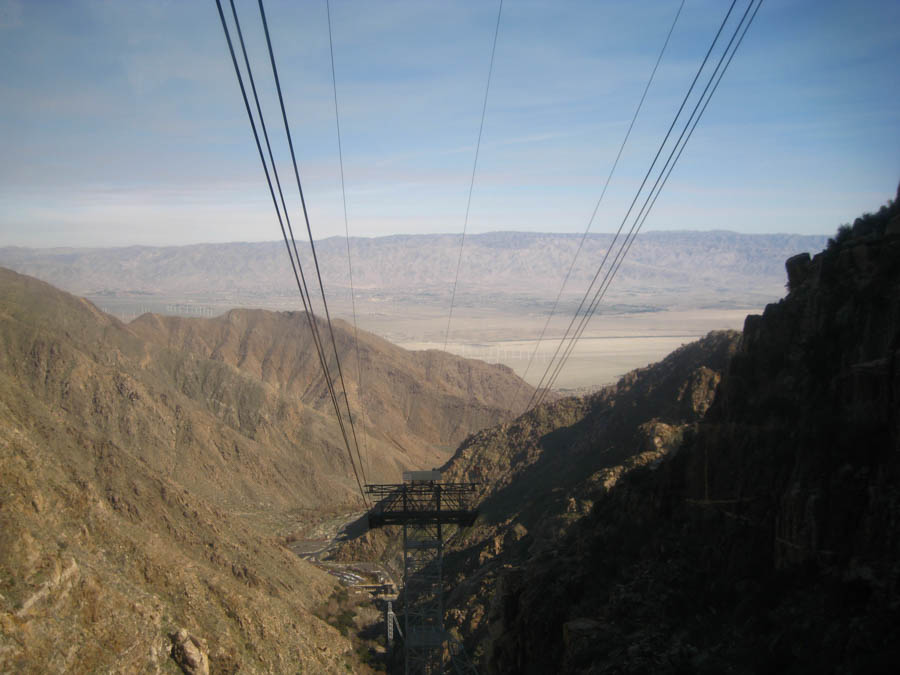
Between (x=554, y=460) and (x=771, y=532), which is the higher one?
(x=771, y=532)

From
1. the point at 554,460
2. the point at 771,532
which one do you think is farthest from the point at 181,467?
the point at 771,532

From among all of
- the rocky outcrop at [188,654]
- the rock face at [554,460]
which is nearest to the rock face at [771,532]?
the rock face at [554,460]

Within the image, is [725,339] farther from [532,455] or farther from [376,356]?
[376,356]

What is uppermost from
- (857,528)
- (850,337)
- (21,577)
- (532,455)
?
(850,337)

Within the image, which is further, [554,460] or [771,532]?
[554,460]

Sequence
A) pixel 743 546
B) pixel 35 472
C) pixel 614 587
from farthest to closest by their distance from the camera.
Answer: pixel 35 472
pixel 614 587
pixel 743 546

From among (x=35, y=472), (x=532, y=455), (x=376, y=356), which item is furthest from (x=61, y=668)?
(x=376, y=356)

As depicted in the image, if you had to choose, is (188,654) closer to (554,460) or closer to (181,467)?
(554,460)

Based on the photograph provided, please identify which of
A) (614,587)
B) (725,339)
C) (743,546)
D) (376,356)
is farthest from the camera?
(376,356)
